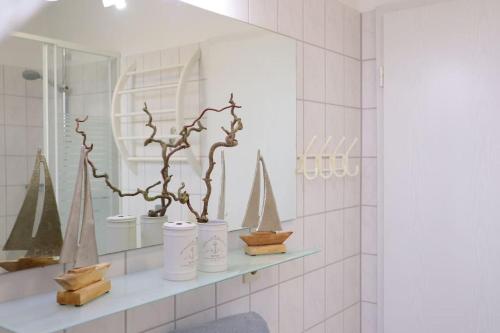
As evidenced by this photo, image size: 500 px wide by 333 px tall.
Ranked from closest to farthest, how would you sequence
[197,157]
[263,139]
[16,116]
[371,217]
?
1. [16,116]
2. [197,157]
3. [263,139]
4. [371,217]

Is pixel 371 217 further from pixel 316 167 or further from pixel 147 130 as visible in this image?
pixel 147 130

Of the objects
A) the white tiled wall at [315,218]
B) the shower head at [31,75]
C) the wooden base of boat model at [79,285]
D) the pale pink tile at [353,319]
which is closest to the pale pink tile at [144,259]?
the white tiled wall at [315,218]

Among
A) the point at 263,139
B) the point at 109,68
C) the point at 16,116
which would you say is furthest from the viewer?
the point at 263,139

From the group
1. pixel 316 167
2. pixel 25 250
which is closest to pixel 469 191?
pixel 316 167

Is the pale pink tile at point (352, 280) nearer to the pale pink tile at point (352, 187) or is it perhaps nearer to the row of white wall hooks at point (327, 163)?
the pale pink tile at point (352, 187)

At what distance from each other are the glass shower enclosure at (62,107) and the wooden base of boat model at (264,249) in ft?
1.57

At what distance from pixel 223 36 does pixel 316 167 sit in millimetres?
672

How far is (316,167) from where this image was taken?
2.04 metres

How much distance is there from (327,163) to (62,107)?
123cm

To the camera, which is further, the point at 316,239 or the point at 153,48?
the point at 316,239

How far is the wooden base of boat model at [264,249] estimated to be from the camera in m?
1.62

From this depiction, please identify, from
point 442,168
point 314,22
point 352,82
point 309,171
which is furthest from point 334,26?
point 442,168

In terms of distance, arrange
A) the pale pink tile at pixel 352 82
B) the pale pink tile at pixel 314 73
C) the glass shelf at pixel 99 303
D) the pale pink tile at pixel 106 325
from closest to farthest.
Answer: the glass shelf at pixel 99 303, the pale pink tile at pixel 106 325, the pale pink tile at pixel 314 73, the pale pink tile at pixel 352 82

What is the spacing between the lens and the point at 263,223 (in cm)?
164
